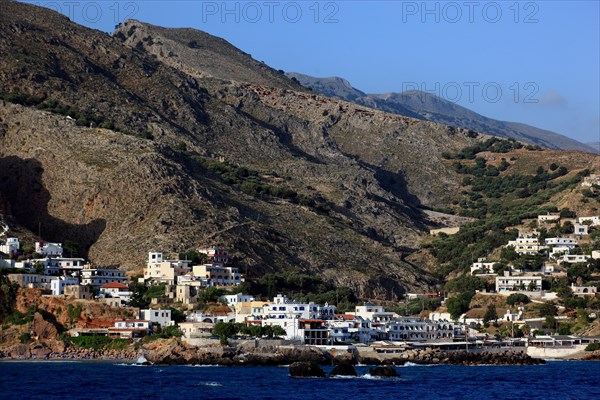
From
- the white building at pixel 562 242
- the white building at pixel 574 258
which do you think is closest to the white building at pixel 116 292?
the white building at pixel 574 258

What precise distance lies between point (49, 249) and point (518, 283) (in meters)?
50.9

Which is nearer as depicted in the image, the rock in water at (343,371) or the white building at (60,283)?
the rock in water at (343,371)

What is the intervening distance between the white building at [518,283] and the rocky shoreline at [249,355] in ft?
95.7

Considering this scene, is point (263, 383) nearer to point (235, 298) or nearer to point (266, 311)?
point (266, 311)

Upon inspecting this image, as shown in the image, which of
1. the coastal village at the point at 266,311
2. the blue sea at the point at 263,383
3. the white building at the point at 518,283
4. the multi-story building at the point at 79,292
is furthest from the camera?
the white building at the point at 518,283

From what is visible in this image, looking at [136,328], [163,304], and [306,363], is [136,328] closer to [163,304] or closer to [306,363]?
[163,304]

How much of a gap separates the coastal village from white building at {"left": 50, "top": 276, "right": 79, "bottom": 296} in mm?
107

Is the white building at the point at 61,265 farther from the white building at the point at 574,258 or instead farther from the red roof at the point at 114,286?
the white building at the point at 574,258

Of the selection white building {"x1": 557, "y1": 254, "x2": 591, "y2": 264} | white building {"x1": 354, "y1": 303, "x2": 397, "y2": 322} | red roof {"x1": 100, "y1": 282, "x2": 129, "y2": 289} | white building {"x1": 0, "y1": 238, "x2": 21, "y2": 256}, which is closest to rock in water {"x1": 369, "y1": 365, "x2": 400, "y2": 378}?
white building {"x1": 354, "y1": 303, "x2": 397, "y2": 322}

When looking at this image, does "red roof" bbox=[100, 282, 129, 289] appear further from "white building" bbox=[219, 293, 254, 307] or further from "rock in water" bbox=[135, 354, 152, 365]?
"rock in water" bbox=[135, 354, 152, 365]

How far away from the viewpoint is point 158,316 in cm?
13662

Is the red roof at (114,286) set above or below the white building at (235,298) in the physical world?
above

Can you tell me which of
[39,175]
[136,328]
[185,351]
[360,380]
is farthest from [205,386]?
[39,175]

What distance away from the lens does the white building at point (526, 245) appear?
179 m
